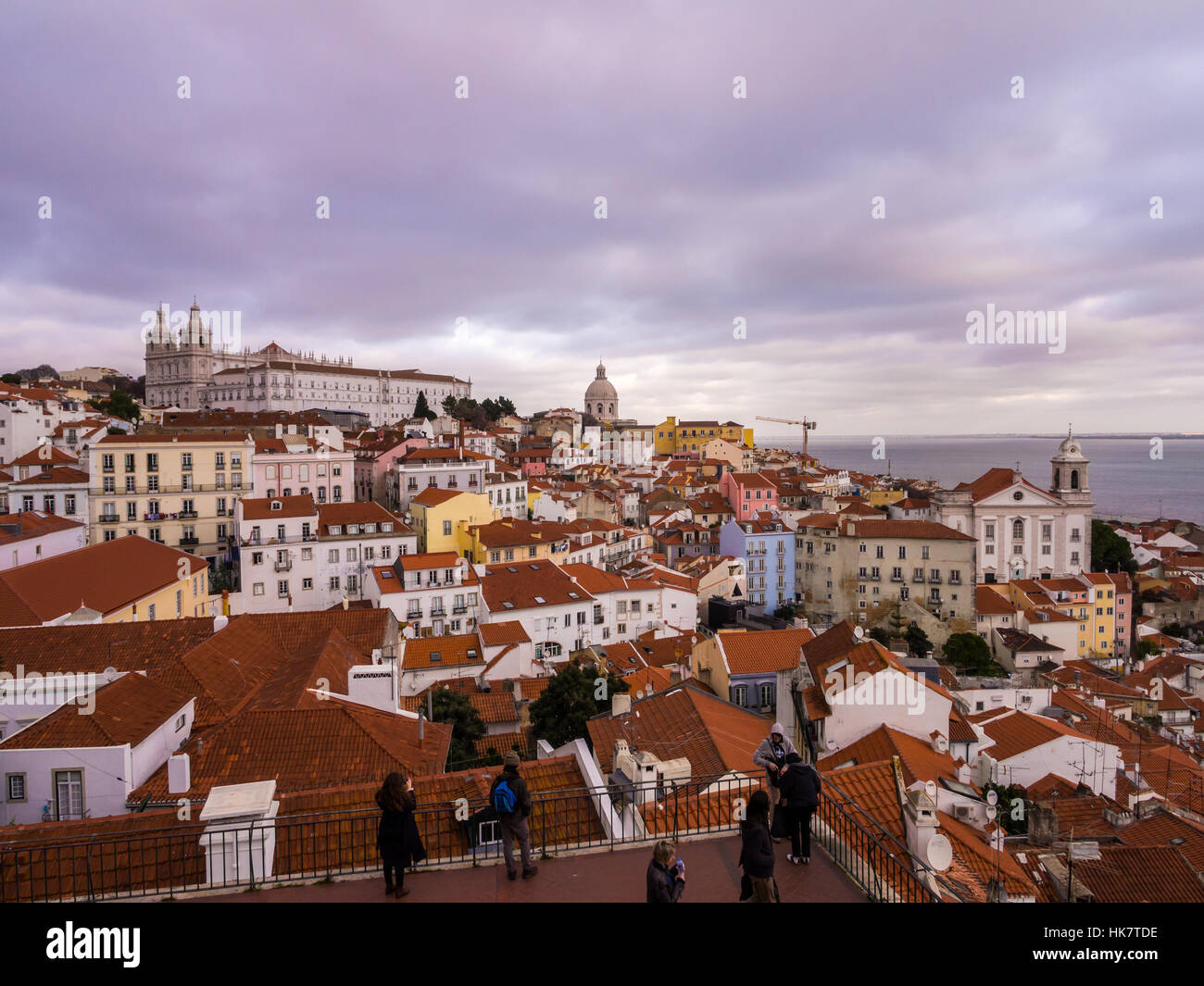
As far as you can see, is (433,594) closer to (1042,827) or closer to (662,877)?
(1042,827)

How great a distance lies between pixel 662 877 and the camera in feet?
15.4

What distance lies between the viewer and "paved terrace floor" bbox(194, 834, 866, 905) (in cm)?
565

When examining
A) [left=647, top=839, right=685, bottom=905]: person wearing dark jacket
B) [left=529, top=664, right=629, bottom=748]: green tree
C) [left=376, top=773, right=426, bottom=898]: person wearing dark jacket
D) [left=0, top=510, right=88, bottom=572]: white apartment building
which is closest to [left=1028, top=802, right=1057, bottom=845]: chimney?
[left=529, top=664, right=629, bottom=748]: green tree

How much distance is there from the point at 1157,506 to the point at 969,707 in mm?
119788

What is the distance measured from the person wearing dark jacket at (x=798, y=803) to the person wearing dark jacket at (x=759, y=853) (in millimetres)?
962

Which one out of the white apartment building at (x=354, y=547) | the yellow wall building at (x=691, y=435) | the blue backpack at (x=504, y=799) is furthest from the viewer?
the yellow wall building at (x=691, y=435)

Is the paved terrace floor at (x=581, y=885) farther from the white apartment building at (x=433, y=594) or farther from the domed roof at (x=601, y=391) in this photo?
the domed roof at (x=601, y=391)

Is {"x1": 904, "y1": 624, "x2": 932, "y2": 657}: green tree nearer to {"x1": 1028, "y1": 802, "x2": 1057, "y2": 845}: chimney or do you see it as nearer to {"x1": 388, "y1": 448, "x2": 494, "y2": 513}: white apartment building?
{"x1": 1028, "y1": 802, "x2": 1057, "y2": 845}: chimney

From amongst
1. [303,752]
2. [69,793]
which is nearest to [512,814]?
[303,752]

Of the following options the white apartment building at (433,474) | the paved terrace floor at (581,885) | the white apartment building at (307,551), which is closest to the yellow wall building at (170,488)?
the white apartment building at (307,551)

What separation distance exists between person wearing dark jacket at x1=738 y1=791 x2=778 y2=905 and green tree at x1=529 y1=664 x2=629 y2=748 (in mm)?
13545

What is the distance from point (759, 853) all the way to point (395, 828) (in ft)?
8.87

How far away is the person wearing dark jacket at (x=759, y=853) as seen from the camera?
496 cm

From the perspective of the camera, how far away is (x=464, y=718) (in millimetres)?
18938
